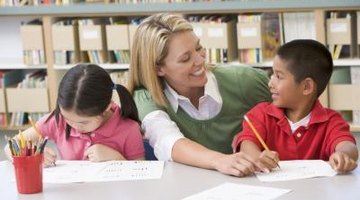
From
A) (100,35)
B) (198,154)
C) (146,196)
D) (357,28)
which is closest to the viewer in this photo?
(146,196)

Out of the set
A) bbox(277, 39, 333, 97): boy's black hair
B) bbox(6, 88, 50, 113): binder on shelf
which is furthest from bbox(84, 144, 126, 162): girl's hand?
bbox(6, 88, 50, 113): binder on shelf

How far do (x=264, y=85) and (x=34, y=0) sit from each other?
2.51m

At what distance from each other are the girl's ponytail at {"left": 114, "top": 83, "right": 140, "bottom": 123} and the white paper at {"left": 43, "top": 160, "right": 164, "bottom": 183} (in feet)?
0.75

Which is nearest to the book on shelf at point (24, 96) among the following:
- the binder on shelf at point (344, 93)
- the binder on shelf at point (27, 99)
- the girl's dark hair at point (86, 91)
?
the binder on shelf at point (27, 99)

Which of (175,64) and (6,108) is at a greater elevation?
(175,64)

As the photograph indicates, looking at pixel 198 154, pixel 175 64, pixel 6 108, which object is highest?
pixel 175 64

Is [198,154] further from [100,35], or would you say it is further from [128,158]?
[100,35]

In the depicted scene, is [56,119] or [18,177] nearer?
[18,177]

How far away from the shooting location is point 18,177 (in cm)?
176

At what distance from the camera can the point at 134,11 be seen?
14.1 ft

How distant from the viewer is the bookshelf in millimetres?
4031

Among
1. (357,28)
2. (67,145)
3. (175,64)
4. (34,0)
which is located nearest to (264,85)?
(175,64)

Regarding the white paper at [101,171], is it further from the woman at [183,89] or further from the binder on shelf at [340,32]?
the binder on shelf at [340,32]

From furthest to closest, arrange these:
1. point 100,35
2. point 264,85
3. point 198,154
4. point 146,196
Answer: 1. point 100,35
2. point 264,85
3. point 198,154
4. point 146,196
